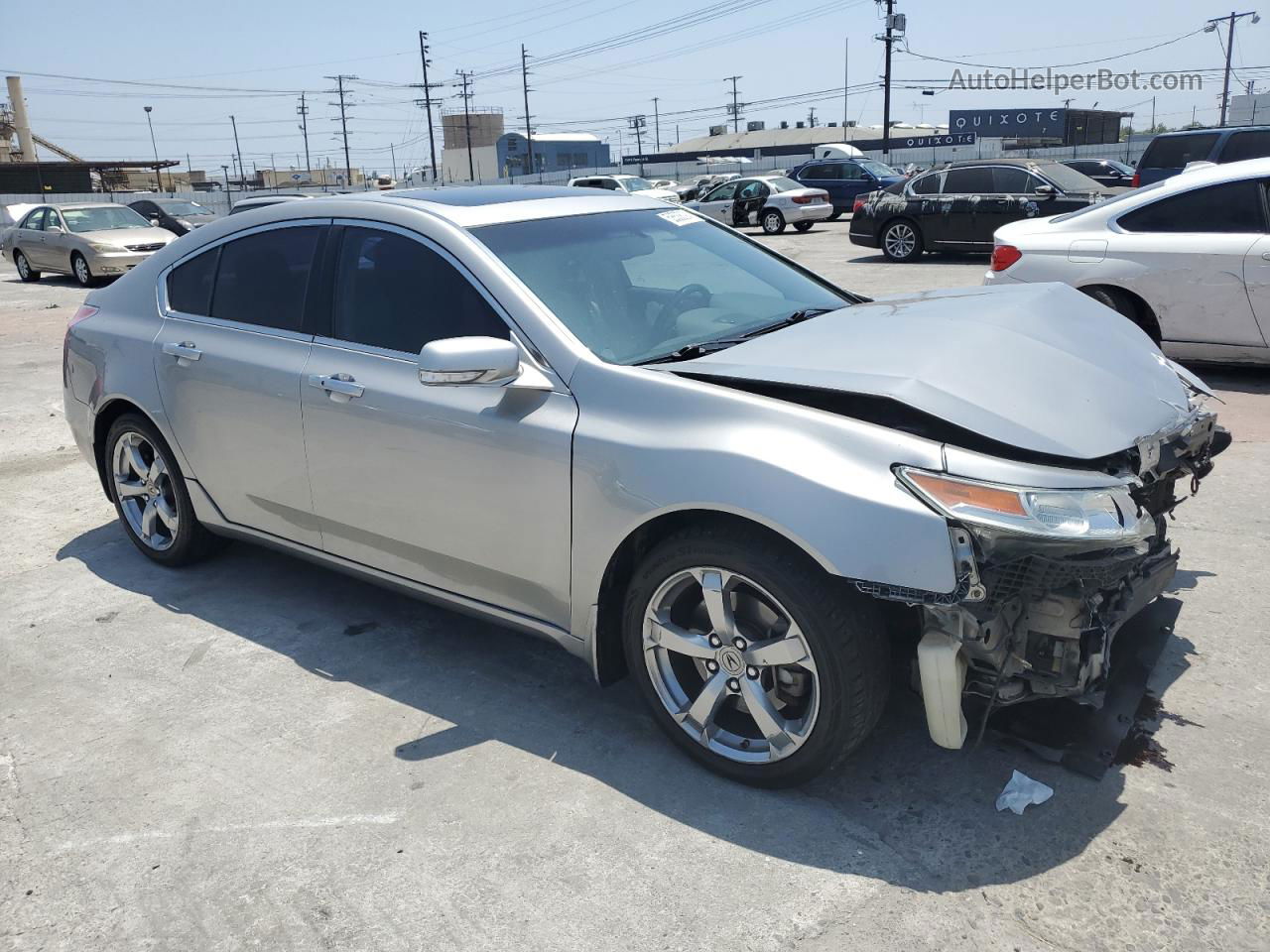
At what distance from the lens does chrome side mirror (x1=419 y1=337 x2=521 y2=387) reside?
3.03m

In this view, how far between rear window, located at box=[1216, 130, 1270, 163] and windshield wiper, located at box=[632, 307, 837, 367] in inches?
487

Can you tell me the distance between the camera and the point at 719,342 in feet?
11.4

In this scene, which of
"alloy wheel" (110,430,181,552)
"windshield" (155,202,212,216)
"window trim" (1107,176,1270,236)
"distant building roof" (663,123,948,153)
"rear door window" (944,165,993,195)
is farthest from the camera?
"distant building roof" (663,123,948,153)

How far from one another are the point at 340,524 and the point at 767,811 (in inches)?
75.1

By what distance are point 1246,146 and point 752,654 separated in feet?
46.5

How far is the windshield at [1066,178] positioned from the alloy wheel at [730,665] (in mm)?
15342

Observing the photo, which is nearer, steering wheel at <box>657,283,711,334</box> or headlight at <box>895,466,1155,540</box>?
headlight at <box>895,466,1155,540</box>

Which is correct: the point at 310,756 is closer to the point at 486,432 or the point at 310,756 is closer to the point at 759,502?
Result: the point at 486,432

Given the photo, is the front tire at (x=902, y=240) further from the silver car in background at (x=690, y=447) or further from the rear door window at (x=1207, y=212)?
the silver car in background at (x=690, y=447)

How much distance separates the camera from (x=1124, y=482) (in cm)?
274

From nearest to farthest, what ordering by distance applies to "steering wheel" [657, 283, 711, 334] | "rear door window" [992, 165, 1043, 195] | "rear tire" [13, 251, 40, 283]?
"steering wheel" [657, 283, 711, 334], "rear door window" [992, 165, 1043, 195], "rear tire" [13, 251, 40, 283]

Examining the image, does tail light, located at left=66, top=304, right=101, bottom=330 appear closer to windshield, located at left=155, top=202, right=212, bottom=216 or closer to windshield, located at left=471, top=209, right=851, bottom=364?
windshield, located at left=471, top=209, right=851, bottom=364

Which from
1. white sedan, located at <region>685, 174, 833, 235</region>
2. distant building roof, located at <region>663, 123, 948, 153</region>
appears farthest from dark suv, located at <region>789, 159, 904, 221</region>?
distant building roof, located at <region>663, 123, 948, 153</region>

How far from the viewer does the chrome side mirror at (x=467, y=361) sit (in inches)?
119
